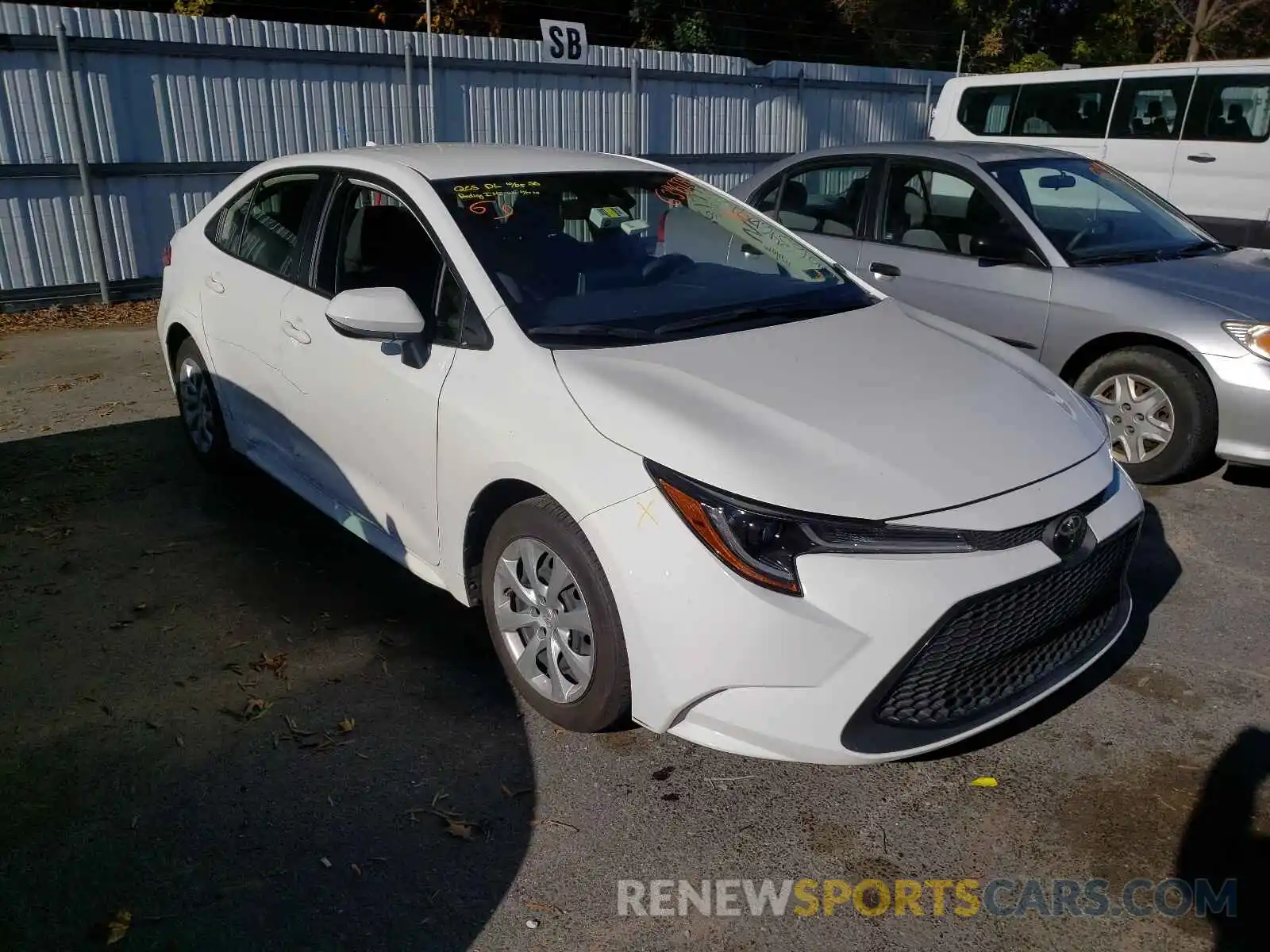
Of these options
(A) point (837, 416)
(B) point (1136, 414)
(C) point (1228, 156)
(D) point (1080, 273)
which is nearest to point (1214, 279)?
(D) point (1080, 273)

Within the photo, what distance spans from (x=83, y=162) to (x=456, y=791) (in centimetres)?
810

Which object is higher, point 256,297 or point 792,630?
point 256,297

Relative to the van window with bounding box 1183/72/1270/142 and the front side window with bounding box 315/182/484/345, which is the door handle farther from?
the van window with bounding box 1183/72/1270/142

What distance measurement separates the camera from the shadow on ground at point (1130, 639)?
330 centimetres

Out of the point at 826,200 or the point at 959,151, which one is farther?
the point at 826,200

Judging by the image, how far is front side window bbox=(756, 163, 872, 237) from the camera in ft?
21.4

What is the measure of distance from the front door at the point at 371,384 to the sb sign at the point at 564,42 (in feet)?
26.2

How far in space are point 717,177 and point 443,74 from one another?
4.07 m

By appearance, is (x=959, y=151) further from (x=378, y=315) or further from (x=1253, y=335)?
(x=378, y=315)

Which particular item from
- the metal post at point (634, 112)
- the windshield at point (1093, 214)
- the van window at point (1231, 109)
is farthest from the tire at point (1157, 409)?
the metal post at point (634, 112)

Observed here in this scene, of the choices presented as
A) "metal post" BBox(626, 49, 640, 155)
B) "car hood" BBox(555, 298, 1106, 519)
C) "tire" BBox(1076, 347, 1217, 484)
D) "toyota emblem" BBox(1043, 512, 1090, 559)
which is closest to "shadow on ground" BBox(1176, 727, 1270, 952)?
"toyota emblem" BBox(1043, 512, 1090, 559)

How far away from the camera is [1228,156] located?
8359 mm

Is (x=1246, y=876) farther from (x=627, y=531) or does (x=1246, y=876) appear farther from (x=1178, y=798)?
(x=627, y=531)

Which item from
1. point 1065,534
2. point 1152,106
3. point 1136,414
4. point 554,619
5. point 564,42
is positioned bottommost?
point 1136,414
